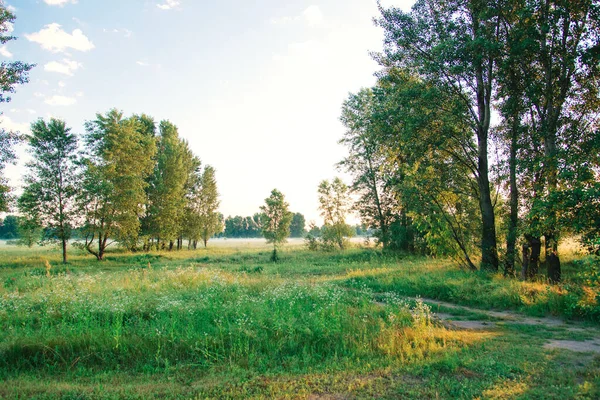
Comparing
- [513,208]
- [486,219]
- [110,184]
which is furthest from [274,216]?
[513,208]

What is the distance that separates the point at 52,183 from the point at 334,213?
29.5 meters

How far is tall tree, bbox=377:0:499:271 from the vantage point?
49.2 feet

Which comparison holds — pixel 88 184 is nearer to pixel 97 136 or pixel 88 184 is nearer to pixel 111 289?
pixel 97 136

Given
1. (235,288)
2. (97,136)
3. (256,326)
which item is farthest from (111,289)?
(97,136)

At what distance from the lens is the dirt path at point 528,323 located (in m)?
6.98

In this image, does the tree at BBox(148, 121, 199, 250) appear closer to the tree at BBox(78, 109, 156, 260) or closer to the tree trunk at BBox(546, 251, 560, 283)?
the tree at BBox(78, 109, 156, 260)

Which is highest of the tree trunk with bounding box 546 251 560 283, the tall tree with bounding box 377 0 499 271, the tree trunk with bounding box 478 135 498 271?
the tall tree with bounding box 377 0 499 271

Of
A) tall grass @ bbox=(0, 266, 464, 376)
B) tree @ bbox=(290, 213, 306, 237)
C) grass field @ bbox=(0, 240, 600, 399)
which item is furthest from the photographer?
tree @ bbox=(290, 213, 306, 237)

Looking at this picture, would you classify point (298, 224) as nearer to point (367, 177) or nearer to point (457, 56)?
point (367, 177)

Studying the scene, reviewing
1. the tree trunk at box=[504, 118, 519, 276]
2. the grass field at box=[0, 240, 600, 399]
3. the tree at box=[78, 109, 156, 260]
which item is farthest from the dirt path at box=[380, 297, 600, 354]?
the tree at box=[78, 109, 156, 260]

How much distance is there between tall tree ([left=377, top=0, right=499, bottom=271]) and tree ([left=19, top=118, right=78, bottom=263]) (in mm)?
26196

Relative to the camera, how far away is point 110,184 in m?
28.2

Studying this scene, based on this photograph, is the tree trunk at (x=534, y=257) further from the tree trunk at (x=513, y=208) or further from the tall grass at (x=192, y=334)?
the tall grass at (x=192, y=334)

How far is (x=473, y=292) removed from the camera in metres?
12.1
